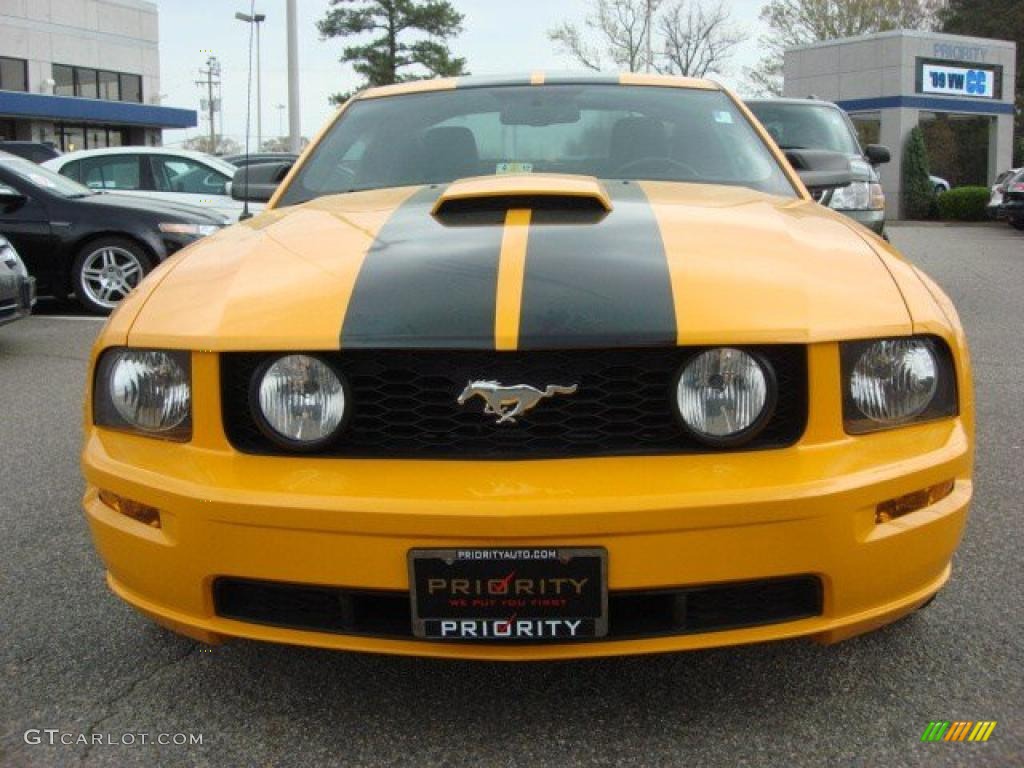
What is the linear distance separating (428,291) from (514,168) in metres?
1.26

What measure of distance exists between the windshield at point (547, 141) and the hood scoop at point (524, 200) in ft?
2.19

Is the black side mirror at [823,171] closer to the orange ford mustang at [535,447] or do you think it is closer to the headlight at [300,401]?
the orange ford mustang at [535,447]

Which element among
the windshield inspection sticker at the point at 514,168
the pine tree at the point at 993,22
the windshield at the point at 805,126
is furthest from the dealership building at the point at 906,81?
the windshield inspection sticker at the point at 514,168

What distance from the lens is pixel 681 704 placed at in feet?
7.62

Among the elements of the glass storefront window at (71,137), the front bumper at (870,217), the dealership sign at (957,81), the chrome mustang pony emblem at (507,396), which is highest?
the dealership sign at (957,81)

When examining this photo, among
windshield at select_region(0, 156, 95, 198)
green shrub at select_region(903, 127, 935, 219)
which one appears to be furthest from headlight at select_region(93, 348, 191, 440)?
green shrub at select_region(903, 127, 935, 219)

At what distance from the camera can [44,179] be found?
9094 mm

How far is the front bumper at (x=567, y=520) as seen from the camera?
194cm

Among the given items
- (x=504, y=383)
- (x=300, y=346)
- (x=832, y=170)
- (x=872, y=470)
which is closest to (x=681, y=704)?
(x=872, y=470)

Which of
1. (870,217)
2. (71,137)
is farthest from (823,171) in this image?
(71,137)

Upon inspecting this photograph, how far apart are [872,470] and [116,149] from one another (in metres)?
10.8

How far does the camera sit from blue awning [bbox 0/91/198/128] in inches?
1447

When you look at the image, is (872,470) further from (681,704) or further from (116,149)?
(116,149)

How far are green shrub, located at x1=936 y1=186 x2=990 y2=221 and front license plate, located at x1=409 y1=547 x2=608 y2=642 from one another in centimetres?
2660
